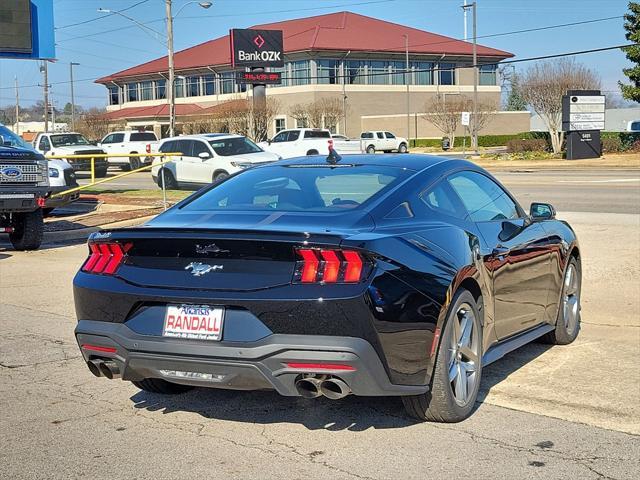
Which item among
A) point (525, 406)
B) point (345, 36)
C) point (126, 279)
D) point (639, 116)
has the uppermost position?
point (345, 36)

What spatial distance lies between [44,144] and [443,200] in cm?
3575

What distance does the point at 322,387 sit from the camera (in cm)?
452

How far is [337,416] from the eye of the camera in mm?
5273

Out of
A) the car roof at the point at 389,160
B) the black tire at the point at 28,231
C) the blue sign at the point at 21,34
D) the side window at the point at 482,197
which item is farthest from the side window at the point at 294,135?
the car roof at the point at 389,160

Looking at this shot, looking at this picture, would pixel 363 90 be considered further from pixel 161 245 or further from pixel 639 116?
pixel 161 245

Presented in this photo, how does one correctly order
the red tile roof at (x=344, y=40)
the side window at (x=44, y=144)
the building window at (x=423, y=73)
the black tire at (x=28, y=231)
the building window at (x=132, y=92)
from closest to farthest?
1. the black tire at (x=28, y=231)
2. the side window at (x=44, y=144)
3. the red tile roof at (x=344, y=40)
4. the building window at (x=423, y=73)
5. the building window at (x=132, y=92)

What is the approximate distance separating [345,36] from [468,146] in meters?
16.0

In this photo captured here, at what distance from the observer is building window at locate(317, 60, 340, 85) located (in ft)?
253

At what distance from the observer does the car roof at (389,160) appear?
5.81 metres

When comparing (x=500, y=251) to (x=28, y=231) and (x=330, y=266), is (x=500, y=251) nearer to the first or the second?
(x=330, y=266)

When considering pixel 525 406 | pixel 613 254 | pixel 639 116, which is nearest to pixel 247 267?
pixel 525 406

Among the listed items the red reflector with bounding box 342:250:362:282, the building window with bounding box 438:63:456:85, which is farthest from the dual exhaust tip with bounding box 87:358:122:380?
the building window with bounding box 438:63:456:85

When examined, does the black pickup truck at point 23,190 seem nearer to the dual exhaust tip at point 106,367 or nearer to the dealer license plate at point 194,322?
the dual exhaust tip at point 106,367

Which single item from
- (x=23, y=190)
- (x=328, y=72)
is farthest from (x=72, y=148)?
(x=328, y=72)
